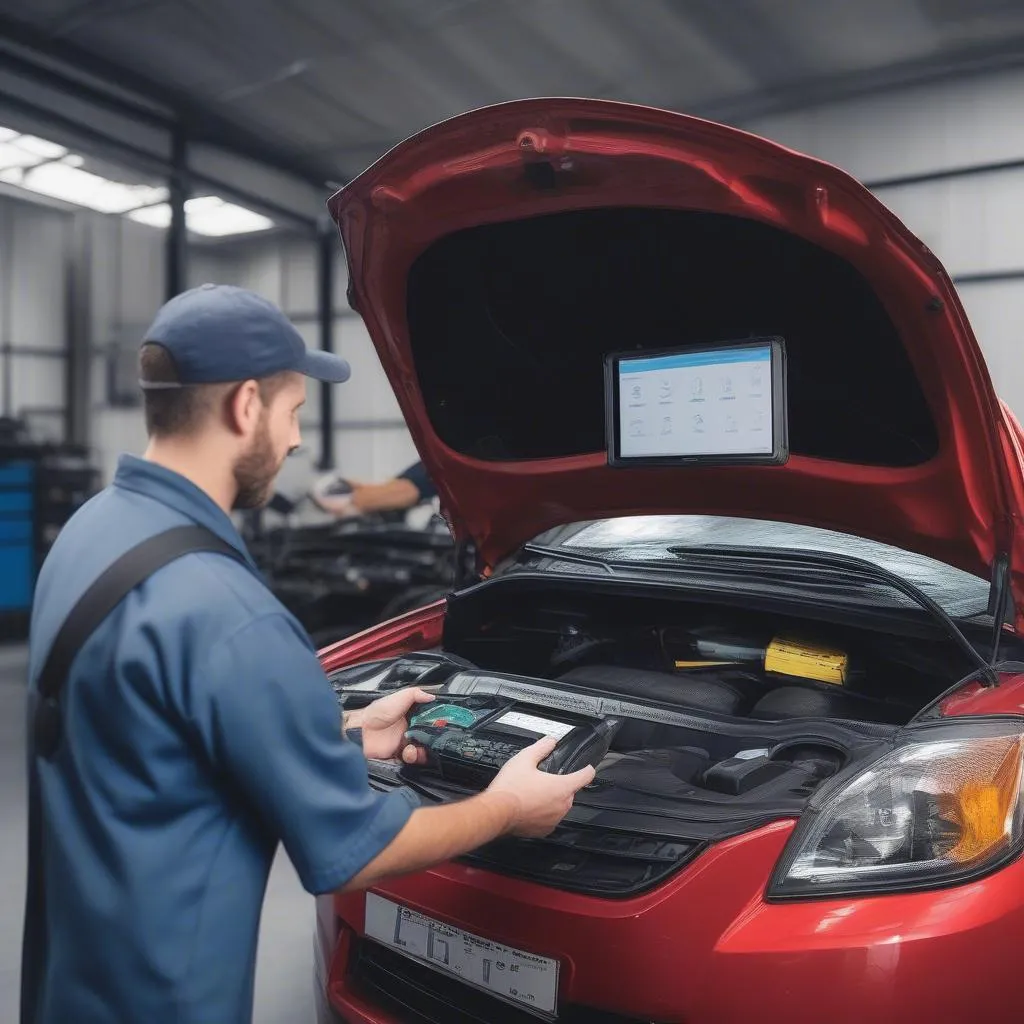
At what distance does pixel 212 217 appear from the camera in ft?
33.7

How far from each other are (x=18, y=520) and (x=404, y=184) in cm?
676

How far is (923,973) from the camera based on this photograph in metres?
1.06

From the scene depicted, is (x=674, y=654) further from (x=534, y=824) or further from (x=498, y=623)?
(x=534, y=824)

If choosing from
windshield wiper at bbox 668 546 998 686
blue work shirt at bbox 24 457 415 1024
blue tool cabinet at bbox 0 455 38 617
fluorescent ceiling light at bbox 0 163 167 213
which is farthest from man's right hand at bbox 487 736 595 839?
fluorescent ceiling light at bbox 0 163 167 213

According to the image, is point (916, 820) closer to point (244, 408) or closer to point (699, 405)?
point (699, 405)

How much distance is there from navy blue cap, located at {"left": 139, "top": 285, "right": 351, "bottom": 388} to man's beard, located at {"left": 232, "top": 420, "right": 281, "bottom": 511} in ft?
0.23

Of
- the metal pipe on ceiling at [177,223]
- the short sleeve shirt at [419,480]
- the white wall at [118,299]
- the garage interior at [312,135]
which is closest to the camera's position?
the short sleeve shirt at [419,480]

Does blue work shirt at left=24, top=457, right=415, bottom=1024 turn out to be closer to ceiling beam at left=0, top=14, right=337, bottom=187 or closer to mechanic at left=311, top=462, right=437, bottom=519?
mechanic at left=311, top=462, right=437, bottom=519

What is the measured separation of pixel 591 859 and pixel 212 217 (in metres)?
10.2

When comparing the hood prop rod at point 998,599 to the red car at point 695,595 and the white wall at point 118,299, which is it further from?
the white wall at point 118,299

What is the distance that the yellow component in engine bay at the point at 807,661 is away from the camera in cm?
174

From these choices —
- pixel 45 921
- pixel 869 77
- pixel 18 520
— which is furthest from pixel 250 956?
pixel 869 77

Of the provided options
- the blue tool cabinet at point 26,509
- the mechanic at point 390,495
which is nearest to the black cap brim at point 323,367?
the mechanic at point 390,495

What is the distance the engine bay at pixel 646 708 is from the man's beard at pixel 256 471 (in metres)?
0.51
